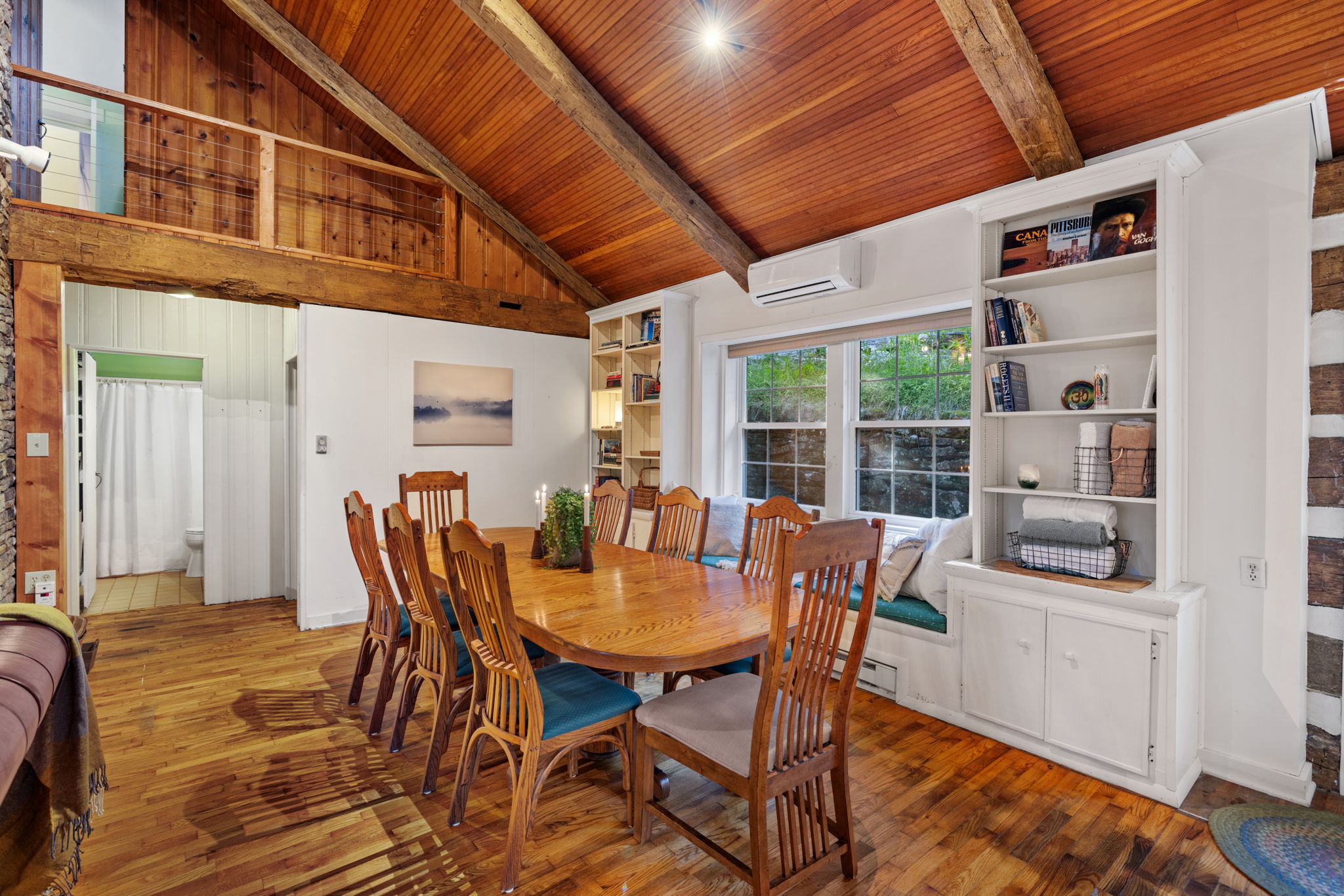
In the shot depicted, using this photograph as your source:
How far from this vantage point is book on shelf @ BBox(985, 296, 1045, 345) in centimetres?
286

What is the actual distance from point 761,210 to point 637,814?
3.28 metres

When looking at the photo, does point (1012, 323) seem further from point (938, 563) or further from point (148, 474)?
point (148, 474)

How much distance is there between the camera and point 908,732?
2.83 metres

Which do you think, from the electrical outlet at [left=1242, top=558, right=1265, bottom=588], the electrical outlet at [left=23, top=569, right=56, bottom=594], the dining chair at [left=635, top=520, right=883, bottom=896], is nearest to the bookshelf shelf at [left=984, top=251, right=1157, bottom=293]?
the electrical outlet at [left=1242, top=558, right=1265, bottom=588]

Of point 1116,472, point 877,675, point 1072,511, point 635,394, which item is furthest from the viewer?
point 635,394

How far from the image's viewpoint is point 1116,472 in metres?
2.59

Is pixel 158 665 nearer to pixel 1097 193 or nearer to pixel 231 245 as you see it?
pixel 231 245

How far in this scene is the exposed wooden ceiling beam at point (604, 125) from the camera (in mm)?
3336

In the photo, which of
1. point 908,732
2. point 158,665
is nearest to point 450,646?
point 908,732

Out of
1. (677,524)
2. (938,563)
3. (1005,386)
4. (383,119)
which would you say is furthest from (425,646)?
(383,119)

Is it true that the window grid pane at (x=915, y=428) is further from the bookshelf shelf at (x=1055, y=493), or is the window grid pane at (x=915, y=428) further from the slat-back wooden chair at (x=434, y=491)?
the slat-back wooden chair at (x=434, y=491)

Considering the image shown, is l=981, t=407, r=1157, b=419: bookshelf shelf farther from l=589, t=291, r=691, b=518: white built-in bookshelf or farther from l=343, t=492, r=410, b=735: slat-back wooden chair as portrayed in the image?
l=343, t=492, r=410, b=735: slat-back wooden chair

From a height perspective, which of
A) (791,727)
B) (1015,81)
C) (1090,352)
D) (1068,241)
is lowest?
(791,727)

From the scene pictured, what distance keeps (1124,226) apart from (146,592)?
275 inches
